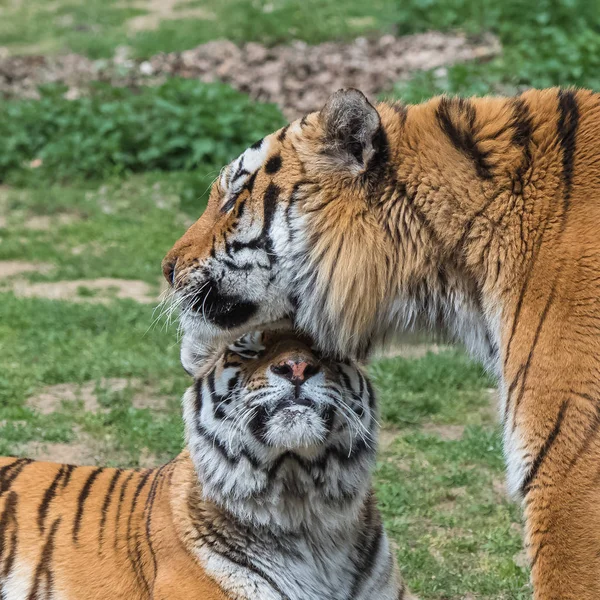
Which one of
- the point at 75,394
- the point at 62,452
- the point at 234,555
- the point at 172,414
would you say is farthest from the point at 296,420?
the point at 75,394

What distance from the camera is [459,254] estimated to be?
2.40 metres

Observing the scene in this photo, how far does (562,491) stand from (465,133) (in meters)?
0.88

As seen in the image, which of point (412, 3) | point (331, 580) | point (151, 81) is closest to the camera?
point (331, 580)

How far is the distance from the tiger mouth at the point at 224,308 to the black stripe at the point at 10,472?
0.87 meters

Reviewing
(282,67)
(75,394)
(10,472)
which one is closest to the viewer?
(10,472)

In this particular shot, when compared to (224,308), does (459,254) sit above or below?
above

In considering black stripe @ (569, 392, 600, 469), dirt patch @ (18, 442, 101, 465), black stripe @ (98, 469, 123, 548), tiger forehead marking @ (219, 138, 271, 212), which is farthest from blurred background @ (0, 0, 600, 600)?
black stripe @ (569, 392, 600, 469)

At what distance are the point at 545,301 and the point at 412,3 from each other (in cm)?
805

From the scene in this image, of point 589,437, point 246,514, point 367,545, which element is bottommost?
point 367,545

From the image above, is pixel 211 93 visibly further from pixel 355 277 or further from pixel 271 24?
pixel 355 277

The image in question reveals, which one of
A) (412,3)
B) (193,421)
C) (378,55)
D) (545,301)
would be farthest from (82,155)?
(545,301)

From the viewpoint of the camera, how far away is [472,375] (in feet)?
15.6

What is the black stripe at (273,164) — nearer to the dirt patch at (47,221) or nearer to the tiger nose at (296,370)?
the tiger nose at (296,370)

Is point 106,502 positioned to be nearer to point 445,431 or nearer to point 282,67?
point 445,431
